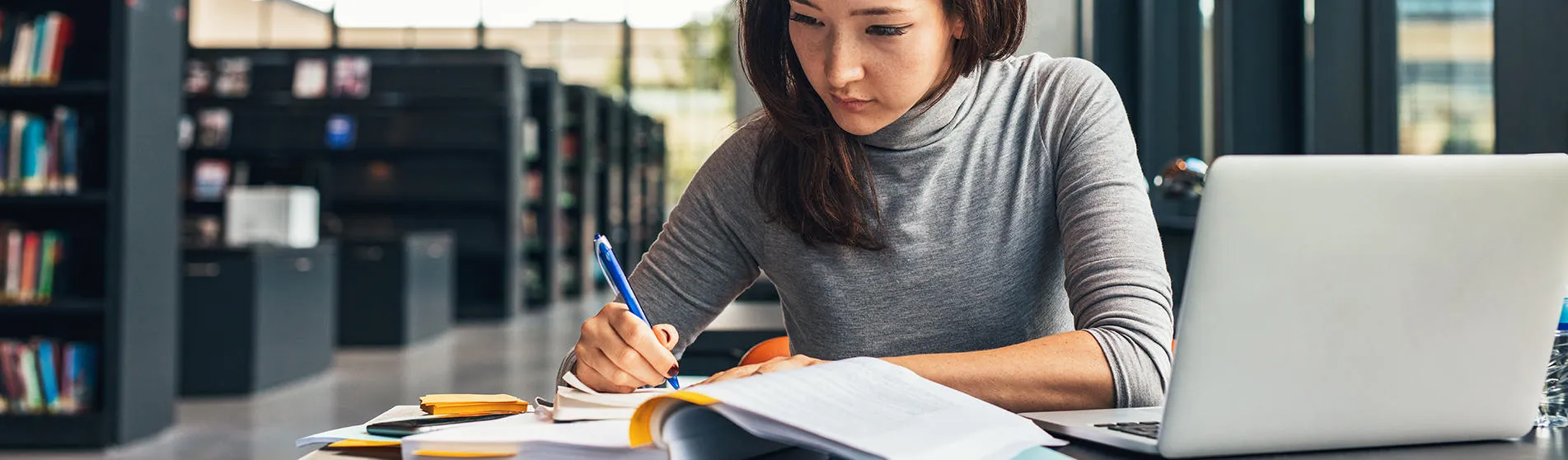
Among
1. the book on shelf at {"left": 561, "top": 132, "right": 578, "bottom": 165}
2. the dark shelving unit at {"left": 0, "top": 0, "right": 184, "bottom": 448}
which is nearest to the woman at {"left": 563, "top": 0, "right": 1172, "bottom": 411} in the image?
the dark shelving unit at {"left": 0, "top": 0, "right": 184, "bottom": 448}

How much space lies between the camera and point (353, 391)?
5.48 meters

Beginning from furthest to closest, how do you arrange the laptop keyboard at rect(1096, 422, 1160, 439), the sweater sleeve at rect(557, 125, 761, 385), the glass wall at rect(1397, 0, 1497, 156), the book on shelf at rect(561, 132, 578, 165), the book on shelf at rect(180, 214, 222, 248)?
the book on shelf at rect(561, 132, 578, 165), the book on shelf at rect(180, 214, 222, 248), the glass wall at rect(1397, 0, 1497, 156), the sweater sleeve at rect(557, 125, 761, 385), the laptop keyboard at rect(1096, 422, 1160, 439)

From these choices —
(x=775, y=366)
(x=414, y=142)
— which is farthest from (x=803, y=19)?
(x=414, y=142)

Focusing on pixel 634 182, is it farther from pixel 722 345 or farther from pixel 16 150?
pixel 722 345

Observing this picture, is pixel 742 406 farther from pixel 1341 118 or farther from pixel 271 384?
pixel 271 384

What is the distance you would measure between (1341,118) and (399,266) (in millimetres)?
5657

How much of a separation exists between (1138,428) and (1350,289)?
0.58ft

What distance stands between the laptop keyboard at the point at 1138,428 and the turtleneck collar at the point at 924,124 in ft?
1.75

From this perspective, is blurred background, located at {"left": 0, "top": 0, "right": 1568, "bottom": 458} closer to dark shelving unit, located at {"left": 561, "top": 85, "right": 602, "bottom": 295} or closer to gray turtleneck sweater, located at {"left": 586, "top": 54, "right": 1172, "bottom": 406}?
dark shelving unit, located at {"left": 561, "top": 85, "right": 602, "bottom": 295}

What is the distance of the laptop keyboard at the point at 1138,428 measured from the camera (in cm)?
87

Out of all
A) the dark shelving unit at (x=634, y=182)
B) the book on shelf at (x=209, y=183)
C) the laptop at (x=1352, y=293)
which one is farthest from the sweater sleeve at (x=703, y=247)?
the dark shelving unit at (x=634, y=182)

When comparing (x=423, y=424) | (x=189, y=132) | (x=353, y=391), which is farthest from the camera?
(x=189, y=132)

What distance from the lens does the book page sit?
74cm

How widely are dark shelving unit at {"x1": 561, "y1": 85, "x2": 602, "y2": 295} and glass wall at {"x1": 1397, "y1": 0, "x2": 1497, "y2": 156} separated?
27.8ft
